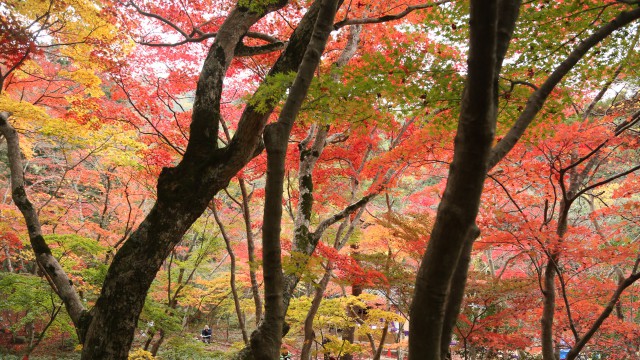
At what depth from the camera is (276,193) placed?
6.79 feet

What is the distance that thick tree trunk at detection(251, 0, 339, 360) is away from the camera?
6.75ft

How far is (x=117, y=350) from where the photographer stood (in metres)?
3.11

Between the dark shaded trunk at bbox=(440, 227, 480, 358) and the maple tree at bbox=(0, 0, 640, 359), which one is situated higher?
the maple tree at bbox=(0, 0, 640, 359)

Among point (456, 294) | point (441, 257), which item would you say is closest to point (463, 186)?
point (441, 257)

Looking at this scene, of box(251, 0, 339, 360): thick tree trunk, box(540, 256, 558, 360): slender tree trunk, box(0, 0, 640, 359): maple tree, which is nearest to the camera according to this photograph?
box(0, 0, 640, 359): maple tree

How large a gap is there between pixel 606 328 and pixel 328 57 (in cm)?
873

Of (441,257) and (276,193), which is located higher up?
(276,193)

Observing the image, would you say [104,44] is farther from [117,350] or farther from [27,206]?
[117,350]

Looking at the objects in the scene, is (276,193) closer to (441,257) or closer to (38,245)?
(441,257)

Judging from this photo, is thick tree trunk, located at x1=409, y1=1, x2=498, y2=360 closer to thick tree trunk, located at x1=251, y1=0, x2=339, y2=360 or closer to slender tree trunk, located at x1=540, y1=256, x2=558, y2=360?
thick tree trunk, located at x1=251, y1=0, x2=339, y2=360

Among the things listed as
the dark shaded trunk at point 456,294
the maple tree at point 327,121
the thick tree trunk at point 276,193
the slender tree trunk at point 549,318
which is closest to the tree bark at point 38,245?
the maple tree at point 327,121

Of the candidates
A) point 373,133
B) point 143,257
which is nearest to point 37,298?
point 143,257

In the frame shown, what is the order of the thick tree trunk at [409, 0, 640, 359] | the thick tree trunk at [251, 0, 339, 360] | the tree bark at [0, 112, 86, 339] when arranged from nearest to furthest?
the thick tree trunk at [409, 0, 640, 359], the thick tree trunk at [251, 0, 339, 360], the tree bark at [0, 112, 86, 339]

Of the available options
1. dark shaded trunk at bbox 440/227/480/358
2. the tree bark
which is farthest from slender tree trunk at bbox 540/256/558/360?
the tree bark
